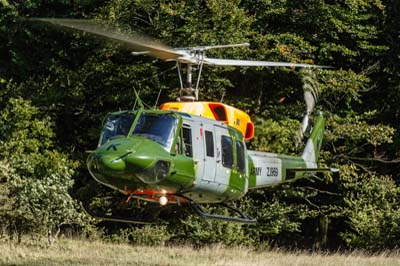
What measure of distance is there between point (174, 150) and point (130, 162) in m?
0.96

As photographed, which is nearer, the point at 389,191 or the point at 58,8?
the point at 389,191

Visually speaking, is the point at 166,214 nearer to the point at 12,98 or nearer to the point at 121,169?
the point at 12,98

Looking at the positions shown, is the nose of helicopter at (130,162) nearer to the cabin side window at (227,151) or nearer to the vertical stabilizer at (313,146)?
the cabin side window at (227,151)

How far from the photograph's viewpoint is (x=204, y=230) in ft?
80.1

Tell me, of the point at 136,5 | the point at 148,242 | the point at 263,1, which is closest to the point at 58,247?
the point at 148,242

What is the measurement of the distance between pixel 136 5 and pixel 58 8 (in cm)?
420

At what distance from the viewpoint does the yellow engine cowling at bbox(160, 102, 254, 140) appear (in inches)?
563

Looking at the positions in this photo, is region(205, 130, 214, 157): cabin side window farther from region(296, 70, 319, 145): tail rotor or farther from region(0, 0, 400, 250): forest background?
region(0, 0, 400, 250): forest background

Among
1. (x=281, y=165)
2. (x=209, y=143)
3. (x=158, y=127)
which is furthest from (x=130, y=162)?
(x=281, y=165)

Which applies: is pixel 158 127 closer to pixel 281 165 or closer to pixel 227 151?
pixel 227 151

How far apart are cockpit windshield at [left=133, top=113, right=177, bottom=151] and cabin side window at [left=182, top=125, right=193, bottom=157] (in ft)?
0.87

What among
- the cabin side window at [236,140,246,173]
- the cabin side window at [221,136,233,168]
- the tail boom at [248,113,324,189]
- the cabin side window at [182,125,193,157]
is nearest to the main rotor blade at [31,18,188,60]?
the cabin side window at [182,125,193,157]

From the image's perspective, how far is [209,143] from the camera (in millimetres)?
13859

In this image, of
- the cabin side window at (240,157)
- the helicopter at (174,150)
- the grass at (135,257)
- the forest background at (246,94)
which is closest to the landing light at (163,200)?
the helicopter at (174,150)
